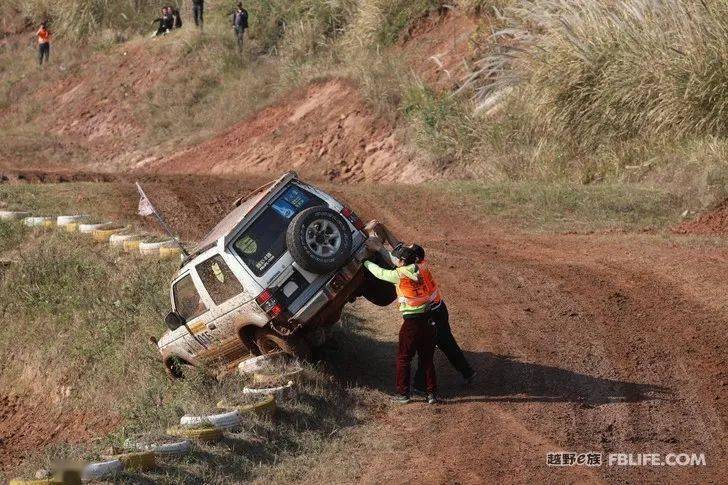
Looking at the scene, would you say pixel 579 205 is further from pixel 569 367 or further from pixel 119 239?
pixel 569 367

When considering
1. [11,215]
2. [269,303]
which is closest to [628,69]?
[11,215]

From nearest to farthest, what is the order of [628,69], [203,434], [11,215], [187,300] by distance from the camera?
[203,434] → [187,300] → [11,215] → [628,69]

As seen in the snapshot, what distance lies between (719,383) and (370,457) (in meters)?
3.72

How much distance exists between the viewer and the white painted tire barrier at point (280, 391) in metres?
12.1

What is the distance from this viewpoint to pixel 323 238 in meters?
12.5

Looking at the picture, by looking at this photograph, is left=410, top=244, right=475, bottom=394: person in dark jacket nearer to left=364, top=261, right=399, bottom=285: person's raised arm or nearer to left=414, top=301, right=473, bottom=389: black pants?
left=414, top=301, right=473, bottom=389: black pants

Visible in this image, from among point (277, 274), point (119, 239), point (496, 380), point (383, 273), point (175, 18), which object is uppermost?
point (383, 273)

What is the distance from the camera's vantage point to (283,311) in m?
12.4

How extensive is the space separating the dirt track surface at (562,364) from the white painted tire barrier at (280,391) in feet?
3.23

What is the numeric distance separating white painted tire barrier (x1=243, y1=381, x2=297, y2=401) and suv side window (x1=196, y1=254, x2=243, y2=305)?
1124 mm

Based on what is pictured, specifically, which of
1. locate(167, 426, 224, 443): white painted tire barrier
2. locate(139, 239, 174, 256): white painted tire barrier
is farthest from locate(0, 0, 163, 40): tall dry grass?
locate(167, 426, 224, 443): white painted tire barrier

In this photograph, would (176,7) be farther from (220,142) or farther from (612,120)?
(612,120)

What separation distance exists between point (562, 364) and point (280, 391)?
10.4 feet

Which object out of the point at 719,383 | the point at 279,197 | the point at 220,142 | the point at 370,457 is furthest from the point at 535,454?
the point at 220,142
